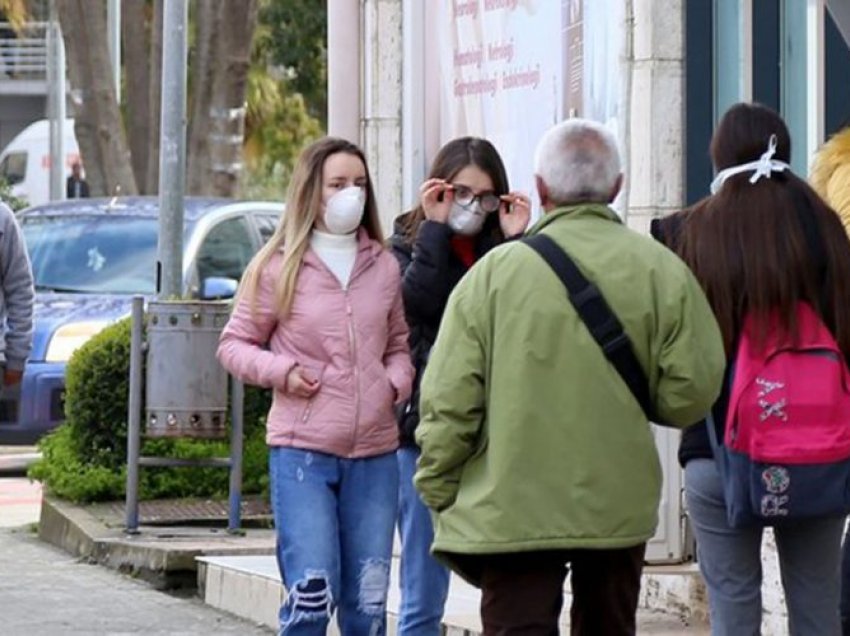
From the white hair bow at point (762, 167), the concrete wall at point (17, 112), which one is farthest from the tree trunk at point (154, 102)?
the concrete wall at point (17, 112)

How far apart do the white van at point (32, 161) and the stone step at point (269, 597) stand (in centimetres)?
3377

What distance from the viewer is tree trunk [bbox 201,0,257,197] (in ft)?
76.0

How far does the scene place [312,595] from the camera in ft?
23.7

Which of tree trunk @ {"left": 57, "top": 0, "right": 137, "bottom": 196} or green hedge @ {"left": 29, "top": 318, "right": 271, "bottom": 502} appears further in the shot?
tree trunk @ {"left": 57, "top": 0, "right": 137, "bottom": 196}

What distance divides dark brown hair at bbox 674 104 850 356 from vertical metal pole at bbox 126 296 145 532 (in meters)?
6.16

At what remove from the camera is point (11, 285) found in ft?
34.1

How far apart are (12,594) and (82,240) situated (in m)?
6.38

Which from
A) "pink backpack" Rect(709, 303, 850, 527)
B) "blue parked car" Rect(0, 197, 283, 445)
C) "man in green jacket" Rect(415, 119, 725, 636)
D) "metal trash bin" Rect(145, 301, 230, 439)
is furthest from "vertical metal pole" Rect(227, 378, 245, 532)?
"man in green jacket" Rect(415, 119, 725, 636)

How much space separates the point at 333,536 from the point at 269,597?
3.01 meters

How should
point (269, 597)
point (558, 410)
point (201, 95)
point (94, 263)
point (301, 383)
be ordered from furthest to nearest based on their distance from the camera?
point (201, 95) → point (94, 263) → point (269, 597) → point (301, 383) → point (558, 410)

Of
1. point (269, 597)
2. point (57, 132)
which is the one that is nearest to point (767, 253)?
point (269, 597)

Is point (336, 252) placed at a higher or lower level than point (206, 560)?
higher

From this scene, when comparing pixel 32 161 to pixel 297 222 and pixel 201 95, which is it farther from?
pixel 297 222

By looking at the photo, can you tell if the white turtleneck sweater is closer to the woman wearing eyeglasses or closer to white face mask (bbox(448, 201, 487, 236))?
the woman wearing eyeglasses
